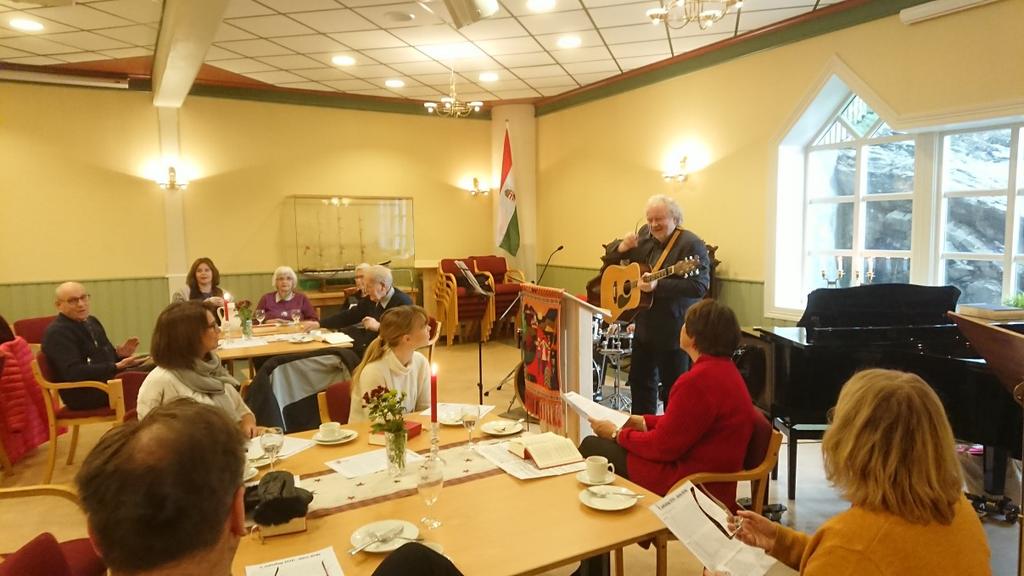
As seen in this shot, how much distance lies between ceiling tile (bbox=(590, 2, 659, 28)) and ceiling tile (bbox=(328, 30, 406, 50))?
1.83 meters

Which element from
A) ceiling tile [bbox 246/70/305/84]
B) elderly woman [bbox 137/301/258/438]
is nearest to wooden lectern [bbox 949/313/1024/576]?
elderly woman [bbox 137/301/258/438]

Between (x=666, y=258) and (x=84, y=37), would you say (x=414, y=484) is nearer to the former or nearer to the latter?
(x=666, y=258)

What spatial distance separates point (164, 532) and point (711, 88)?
6028 millimetres

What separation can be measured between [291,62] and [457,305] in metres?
3.39

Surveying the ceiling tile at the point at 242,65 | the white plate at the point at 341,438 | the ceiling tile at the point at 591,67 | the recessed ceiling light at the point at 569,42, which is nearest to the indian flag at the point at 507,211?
the ceiling tile at the point at 591,67

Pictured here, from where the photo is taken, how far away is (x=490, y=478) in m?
1.95

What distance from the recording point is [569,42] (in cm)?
574

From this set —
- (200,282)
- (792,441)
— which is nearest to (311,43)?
(200,282)

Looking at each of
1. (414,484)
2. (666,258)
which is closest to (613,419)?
(414,484)

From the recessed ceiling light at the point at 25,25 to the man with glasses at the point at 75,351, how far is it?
8.39ft

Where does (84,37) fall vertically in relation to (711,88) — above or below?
above

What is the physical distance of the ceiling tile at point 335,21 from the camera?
4.82 metres

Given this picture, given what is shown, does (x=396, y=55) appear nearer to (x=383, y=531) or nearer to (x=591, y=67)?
(x=591, y=67)

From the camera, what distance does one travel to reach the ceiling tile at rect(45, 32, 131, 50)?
5.29 meters
